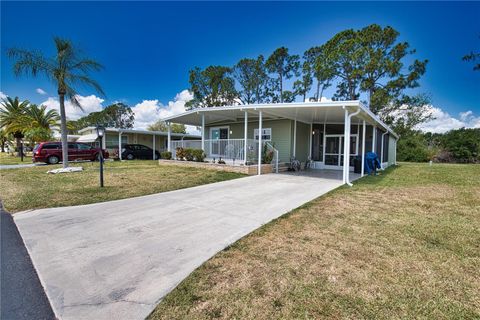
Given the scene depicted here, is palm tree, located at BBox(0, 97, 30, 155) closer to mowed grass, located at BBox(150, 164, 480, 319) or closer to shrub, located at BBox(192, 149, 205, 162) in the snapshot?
shrub, located at BBox(192, 149, 205, 162)

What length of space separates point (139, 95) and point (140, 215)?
2585cm

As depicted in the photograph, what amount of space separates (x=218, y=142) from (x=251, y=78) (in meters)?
15.2

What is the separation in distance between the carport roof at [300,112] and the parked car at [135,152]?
23.0ft

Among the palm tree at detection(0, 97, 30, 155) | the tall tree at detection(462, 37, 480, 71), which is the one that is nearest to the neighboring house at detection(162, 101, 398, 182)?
the tall tree at detection(462, 37, 480, 71)

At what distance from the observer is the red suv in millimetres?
14823

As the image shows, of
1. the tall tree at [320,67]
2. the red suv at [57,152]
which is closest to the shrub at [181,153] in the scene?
the red suv at [57,152]

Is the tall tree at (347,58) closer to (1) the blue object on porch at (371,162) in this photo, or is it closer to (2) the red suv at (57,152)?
(1) the blue object on porch at (371,162)

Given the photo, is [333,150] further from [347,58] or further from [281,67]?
[281,67]

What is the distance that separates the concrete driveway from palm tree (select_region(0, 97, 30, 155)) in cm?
2355

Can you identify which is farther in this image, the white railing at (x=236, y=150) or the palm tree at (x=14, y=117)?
the palm tree at (x=14, y=117)

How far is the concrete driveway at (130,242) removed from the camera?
210cm

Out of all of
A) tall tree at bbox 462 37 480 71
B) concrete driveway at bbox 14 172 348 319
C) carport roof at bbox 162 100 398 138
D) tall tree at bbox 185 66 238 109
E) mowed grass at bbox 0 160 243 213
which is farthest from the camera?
tall tree at bbox 185 66 238 109

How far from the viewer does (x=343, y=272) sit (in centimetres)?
243

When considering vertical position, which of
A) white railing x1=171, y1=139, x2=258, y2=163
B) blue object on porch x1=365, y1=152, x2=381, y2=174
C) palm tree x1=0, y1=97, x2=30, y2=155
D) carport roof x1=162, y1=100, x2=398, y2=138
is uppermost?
palm tree x1=0, y1=97, x2=30, y2=155
